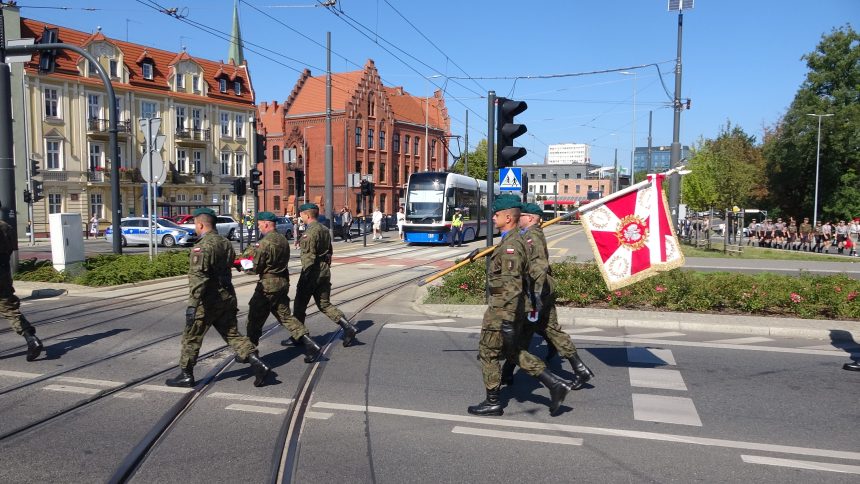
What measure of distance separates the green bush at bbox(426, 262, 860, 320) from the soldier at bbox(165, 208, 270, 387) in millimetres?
5381

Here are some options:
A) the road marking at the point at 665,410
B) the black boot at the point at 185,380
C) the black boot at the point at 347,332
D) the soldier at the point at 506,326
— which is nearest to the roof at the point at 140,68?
the black boot at the point at 347,332

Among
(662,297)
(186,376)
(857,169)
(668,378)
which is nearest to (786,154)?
(857,169)

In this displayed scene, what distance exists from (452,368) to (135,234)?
26267 mm

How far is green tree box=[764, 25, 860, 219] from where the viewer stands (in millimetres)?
45375

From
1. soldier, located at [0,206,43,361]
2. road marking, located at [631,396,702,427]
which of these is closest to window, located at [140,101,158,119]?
soldier, located at [0,206,43,361]

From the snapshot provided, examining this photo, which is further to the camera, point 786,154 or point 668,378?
point 786,154

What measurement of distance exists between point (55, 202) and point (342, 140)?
28.2 m

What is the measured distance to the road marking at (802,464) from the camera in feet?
14.0

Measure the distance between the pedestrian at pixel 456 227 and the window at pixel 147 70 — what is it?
1183 inches

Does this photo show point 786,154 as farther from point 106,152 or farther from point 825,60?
point 106,152

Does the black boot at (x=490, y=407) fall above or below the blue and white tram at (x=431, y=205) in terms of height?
below

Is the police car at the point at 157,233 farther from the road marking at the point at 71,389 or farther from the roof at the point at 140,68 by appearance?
the road marking at the point at 71,389

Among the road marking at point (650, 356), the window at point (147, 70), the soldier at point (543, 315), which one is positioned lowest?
the road marking at point (650, 356)

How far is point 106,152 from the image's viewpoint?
42.9m
